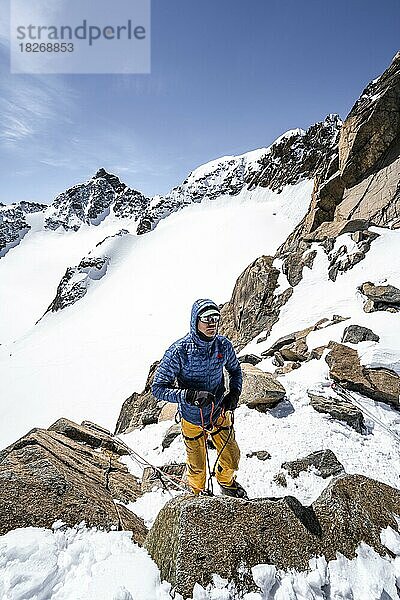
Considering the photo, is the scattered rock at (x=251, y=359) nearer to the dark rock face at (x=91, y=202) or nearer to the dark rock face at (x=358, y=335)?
the dark rock face at (x=358, y=335)

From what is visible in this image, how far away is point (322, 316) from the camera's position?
45.5 feet

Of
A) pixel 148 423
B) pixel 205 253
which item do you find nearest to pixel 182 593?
pixel 148 423

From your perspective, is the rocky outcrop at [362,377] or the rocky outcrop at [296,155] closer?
the rocky outcrop at [362,377]

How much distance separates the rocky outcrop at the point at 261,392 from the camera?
25.2ft

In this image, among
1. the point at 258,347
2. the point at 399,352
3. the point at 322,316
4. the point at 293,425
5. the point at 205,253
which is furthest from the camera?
the point at 205,253

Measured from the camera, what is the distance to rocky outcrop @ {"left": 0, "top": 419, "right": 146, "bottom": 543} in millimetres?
3488

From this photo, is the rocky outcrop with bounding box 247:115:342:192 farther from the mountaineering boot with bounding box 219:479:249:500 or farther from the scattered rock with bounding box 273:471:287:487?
the mountaineering boot with bounding box 219:479:249:500

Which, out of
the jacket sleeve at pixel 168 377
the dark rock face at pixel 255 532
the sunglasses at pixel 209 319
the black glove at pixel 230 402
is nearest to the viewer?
the dark rock face at pixel 255 532

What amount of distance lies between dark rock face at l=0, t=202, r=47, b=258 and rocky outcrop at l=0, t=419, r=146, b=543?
160755 mm

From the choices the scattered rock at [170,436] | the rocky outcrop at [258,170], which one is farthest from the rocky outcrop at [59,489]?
the rocky outcrop at [258,170]

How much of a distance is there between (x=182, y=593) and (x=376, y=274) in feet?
45.9

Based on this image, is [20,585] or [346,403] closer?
[20,585]

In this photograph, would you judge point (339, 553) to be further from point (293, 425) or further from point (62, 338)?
point (62, 338)

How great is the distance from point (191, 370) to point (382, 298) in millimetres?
9633
